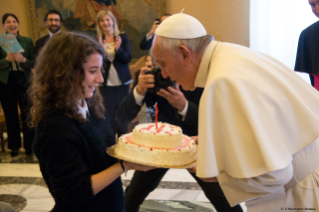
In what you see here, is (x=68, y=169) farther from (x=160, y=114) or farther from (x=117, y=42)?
(x=117, y=42)

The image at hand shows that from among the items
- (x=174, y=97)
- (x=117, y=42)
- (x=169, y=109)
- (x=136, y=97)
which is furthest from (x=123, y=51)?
(x=174, y=97)

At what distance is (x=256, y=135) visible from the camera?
1309 mm

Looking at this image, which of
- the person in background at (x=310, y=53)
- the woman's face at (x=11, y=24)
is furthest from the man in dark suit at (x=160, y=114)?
the woman's face at (x=11, y=24)

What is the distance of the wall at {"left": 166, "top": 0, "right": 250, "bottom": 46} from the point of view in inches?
226

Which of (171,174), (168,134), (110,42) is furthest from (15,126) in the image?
(168,134)

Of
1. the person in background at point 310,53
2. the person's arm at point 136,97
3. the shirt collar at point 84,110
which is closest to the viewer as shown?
the shirt collar at point 84,110

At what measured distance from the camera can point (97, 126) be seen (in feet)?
6.05

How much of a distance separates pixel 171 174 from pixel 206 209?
1066mm

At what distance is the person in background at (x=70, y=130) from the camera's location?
1541 mm

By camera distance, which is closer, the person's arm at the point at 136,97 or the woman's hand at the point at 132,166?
the woman's hand at the point at 132,166

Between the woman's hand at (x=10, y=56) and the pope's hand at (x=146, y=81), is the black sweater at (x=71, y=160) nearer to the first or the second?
the pope's hand at (x=146, y=81)

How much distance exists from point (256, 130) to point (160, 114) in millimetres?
1495

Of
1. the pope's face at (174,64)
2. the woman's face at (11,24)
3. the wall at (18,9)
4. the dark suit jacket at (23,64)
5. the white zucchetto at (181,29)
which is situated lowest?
the dark suit jacket at (23,64)

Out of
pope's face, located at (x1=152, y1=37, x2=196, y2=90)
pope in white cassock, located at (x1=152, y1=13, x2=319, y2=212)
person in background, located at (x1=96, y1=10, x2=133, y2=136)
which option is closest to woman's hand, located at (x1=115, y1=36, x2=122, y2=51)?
person in background, located at (x1=96, y1=10, x2=133, y2=136)
